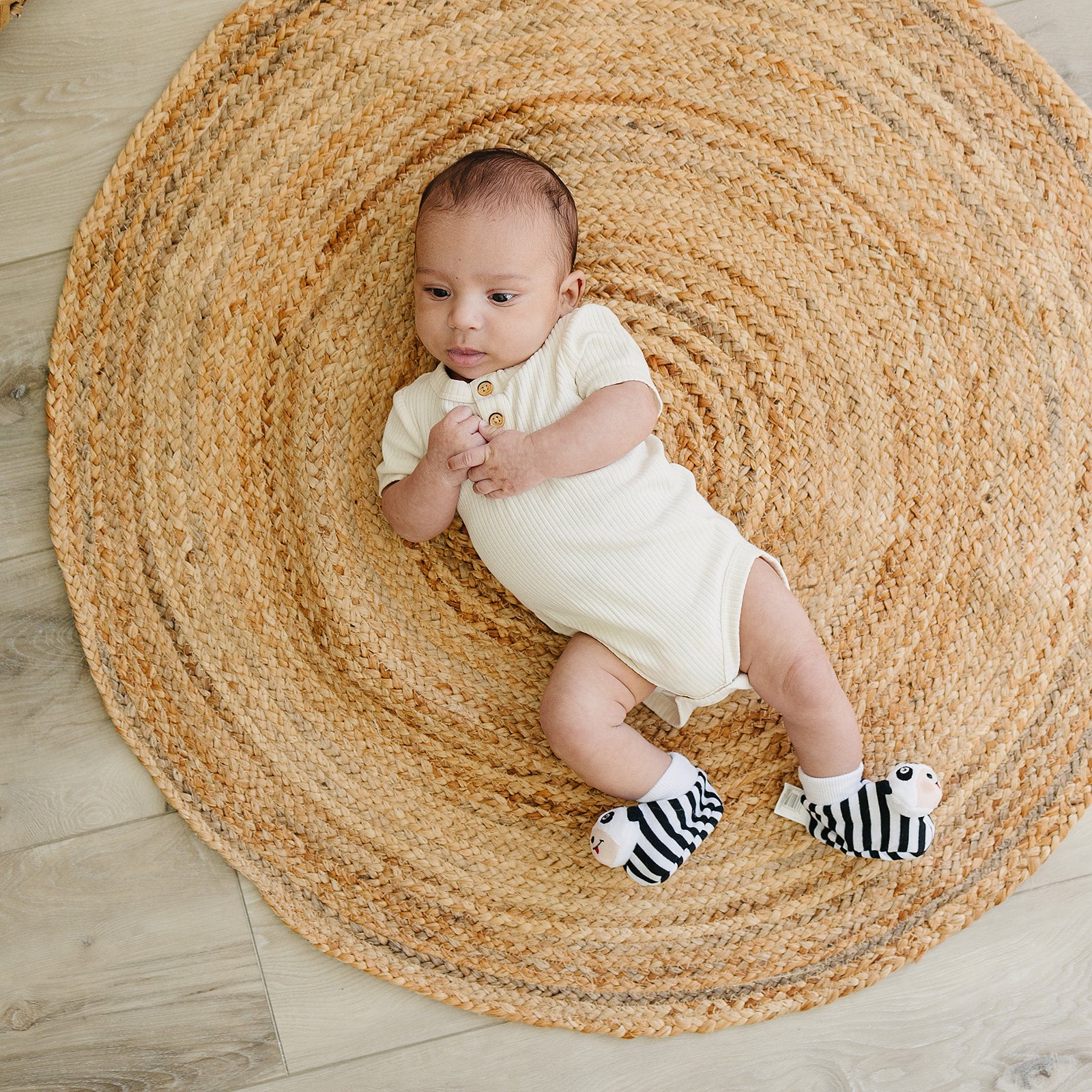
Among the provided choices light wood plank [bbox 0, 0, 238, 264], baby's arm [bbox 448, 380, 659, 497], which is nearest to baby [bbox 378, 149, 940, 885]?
baby's arm [bbox 448, 380, 659, 497]

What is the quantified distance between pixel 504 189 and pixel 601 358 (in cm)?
19

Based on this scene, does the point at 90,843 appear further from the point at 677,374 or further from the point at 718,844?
the point at 677,374

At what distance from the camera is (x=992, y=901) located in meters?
0.96

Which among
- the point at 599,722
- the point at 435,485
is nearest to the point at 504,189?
the point at 435,485

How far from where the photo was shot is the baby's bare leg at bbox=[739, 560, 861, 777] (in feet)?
2.91

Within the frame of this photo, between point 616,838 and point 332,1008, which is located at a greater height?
point 616,838

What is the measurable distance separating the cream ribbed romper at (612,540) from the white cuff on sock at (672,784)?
0.26 ft

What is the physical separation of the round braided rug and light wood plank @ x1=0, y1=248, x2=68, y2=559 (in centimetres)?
4

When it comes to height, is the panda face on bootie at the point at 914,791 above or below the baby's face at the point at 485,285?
below

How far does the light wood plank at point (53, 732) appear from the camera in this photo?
1001 mm

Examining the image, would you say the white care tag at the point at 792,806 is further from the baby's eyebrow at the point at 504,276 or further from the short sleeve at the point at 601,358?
the baby's eyebrow at the point at 504,276

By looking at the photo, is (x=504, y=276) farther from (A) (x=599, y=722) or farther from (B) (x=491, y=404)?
(A) (x=599, y=722)

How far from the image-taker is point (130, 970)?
0.99 meters

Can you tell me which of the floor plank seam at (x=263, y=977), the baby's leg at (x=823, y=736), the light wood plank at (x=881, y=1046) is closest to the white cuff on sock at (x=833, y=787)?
the baby's leg at (x=823, y=736)
